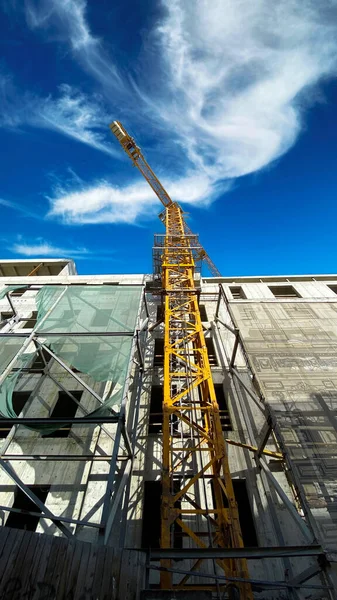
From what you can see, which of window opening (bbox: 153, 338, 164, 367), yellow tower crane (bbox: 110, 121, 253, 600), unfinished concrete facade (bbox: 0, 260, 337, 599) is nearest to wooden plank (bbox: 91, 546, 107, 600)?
unfinished concrete facade (bbox: 0, 260, 337, 599)

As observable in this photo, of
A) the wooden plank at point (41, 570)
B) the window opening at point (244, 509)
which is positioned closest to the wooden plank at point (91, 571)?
the wooden plank at point (41, 570)

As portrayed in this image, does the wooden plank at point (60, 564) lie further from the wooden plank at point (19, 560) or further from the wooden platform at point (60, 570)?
the wooden plank at point (19, 560)

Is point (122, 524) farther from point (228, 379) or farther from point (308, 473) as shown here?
point (228, 379)

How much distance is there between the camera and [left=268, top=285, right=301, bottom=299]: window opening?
2302 centimetres

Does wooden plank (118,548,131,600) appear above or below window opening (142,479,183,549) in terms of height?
below

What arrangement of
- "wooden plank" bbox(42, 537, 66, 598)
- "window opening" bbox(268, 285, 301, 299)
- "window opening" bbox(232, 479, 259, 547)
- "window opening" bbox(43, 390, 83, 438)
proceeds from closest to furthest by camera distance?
"wooden plank" bbox(42, 537, 66, 598)
"window opening" bbox(232, 479, 259, 547)
"window opening" bbox(43, 390, 83, 438)
"window opening" bbox(268, 285, 301, 299)

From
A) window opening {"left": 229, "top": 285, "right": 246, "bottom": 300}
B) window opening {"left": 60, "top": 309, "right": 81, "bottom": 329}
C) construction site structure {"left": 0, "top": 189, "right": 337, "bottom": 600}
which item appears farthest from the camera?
window opening {"left": 229, "top": 285, "right": 246, "bottom": 300}

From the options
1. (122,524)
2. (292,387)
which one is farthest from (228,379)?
(122,524)

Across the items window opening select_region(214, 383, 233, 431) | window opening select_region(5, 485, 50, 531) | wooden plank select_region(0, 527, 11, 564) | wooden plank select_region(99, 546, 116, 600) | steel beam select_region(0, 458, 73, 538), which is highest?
window opening select_region(214, 383, 233, 431)

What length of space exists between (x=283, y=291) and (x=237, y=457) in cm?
1722

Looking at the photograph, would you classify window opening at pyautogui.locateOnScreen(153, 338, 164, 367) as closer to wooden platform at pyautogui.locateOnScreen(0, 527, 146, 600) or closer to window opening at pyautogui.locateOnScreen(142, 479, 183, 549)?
window opening at pyautogui.locateOnScreen(142, 479, 183, 549)

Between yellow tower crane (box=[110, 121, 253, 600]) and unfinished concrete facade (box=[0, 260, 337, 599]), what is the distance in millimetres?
358

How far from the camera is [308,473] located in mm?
7207

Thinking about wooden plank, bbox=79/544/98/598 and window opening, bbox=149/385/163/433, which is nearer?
wooden plank, bbox=79/544/98/598
